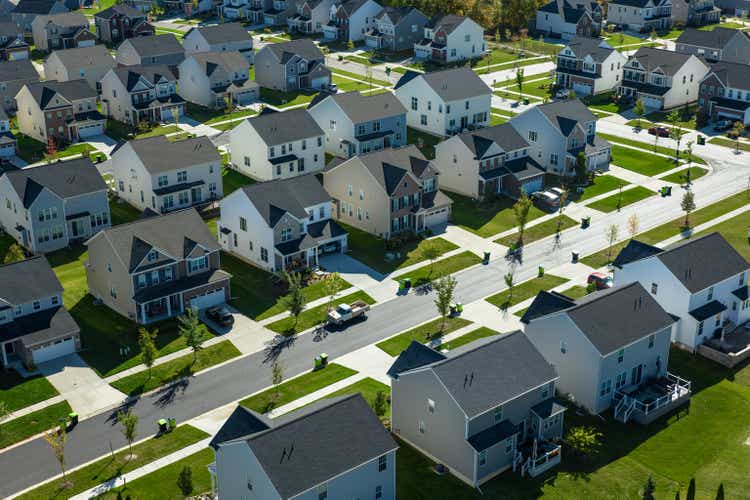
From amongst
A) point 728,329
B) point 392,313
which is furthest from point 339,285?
point 728,329

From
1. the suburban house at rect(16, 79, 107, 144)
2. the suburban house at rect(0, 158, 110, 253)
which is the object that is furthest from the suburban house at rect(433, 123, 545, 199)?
the suburban house at rect(16, 79, 107, 144)

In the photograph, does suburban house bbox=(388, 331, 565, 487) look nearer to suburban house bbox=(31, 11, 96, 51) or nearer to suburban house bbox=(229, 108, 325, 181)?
suburban house bbox=(229, 108, 325, 181)

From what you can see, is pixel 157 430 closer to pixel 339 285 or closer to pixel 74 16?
pixel 339 285

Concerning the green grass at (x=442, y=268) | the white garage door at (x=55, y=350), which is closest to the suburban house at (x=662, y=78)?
the green grass at (x=442, y=268)

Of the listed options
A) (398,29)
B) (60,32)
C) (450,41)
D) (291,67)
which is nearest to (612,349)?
(291,67)

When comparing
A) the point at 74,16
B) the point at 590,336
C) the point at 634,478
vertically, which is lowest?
the point at 634,478

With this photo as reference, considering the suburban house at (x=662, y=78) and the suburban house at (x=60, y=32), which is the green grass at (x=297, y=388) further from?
the suburban house at (x=60, y=32)
